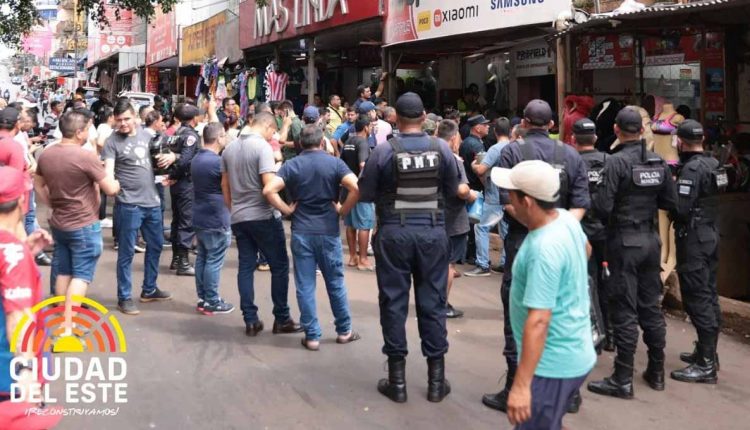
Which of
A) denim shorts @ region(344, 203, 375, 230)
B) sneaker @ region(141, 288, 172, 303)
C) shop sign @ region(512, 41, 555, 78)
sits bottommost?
sneaker @ region(141, 288, 172, 303)

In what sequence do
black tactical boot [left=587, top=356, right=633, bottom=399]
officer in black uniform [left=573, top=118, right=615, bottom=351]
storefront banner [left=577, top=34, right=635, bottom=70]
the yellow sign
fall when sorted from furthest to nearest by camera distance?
1. the yellow sign
2. storefront banner [left=577, top=34, right=635, bottom=70]
3. officer in black uniform [left=573, top=118, right=615, bottom=351]
4. black tactical boot [left=587, top=356, right=633, bottom=399]

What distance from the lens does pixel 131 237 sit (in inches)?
301

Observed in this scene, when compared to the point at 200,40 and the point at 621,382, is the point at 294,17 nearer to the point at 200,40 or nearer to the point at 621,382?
the point at 200,40

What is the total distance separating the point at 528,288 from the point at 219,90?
1946 cm

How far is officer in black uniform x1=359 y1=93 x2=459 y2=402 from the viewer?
216 inches

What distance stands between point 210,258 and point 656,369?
399 cm

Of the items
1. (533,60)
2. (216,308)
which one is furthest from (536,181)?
(533,60)

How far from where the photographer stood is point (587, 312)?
12.0 feet

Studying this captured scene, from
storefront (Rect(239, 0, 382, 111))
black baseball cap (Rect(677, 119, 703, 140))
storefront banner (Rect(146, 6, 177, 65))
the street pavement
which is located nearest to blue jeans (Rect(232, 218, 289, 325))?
the street pavement

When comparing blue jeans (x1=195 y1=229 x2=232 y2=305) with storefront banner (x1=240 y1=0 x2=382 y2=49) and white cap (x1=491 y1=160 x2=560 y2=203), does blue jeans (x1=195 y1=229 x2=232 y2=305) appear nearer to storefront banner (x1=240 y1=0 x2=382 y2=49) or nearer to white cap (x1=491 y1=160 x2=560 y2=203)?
white cap (x1=491 y1=160 x2=560 y2=203)

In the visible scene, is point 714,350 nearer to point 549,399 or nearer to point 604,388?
point 604,388

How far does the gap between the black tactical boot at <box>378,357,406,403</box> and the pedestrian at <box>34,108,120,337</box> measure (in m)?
2.59

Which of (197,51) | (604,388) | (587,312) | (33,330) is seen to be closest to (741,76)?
(604,388)

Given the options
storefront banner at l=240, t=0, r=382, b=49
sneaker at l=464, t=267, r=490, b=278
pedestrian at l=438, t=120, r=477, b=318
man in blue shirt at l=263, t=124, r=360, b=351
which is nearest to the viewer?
man in blue shirt at l=263, t=124, r=360, b=351
